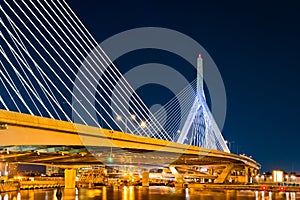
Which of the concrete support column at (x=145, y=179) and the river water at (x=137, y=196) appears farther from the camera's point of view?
the concrete support column at (x=145, y=179)

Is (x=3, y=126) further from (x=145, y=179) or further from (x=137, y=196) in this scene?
(x=145, y=179)

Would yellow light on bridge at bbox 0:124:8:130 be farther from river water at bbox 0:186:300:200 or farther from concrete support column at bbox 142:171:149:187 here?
concrete support column at bbox 142:171:149:187

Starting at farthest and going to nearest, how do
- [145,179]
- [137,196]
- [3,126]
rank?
[145,179] → [137,196] → [3,126]

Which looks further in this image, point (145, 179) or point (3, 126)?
point (145, 179)

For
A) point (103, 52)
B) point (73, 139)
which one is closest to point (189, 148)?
point (103, 52)

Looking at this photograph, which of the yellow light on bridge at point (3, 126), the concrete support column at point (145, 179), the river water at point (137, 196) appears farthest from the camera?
the concrete support column at point (145, 179)

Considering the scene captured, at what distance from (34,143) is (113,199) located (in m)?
14.9

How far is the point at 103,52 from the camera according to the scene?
3158 cm

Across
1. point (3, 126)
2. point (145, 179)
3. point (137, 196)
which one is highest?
point (145, 179)

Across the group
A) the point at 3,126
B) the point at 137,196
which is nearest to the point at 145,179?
the point at 137,196

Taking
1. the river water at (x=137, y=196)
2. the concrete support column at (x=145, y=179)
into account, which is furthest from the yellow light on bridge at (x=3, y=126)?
the concrete support column at (x=145, y=179)

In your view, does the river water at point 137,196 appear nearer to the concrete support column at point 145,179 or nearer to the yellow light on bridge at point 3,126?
the yellow light on bridge at point 3,126

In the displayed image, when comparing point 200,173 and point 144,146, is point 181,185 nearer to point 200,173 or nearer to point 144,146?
point 200,173

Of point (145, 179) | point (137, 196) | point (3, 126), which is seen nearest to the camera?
point (3, 126)
